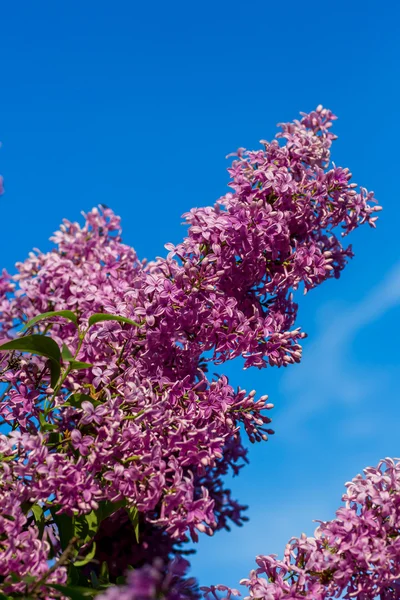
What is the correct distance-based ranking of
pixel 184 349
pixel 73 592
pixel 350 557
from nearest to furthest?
pixel 73 592, pixel 350 557, pixel 184 349

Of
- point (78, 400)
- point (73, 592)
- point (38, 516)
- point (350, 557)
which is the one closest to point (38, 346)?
point (78, 400)

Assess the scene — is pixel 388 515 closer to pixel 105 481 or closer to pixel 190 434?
pixel 190 434

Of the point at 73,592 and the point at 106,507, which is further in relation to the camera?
the point at 106,507

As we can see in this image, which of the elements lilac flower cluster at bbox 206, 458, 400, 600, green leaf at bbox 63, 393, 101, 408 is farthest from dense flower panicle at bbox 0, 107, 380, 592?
lilac flower cluster at bbox 206, 458, 400, 600

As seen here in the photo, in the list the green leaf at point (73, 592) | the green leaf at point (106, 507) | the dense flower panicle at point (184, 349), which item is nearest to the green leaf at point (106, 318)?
the dense flower panicle at point (184, 349)

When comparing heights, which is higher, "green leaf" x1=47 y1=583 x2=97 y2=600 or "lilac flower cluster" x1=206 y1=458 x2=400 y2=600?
"lilac flower cluster" x1=206 y1=458 x2=400 y2=600

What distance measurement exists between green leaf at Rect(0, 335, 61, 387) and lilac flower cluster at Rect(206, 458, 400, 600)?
109cm

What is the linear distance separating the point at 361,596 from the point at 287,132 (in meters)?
2.28

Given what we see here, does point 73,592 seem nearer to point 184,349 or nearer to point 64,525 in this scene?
point 64,525

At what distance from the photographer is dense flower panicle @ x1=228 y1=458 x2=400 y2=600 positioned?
2537 millimetres

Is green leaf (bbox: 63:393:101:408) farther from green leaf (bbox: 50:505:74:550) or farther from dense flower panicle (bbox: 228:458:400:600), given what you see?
dense flower panicle (bbox: 228:458:400:600)

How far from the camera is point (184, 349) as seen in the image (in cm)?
315

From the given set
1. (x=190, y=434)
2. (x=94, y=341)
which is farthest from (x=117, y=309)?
(x=190, y=434)

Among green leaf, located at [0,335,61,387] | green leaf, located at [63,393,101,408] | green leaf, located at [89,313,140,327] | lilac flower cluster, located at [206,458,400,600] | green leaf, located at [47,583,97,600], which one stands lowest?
green leaf, located at [47,583,97,600]
